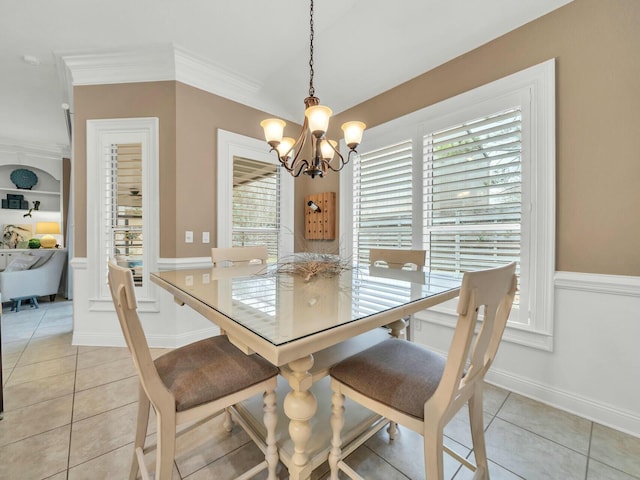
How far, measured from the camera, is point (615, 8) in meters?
1.59

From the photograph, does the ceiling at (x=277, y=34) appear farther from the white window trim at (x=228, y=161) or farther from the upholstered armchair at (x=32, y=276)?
the upholstered armchair at (x=32, y=276)

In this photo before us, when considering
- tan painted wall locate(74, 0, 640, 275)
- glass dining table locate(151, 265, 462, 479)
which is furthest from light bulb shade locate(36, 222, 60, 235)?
tan painted wall locate(74, 0, 640, 275)

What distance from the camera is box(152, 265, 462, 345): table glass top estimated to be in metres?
0.82

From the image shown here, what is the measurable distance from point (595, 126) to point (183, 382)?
101 inches

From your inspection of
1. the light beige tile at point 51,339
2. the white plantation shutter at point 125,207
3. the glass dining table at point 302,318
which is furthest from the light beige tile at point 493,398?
the light beige tile at point 51,339

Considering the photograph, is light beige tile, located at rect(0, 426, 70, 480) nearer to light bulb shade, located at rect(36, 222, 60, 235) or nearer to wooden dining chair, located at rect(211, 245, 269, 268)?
wooden dining chair, located at rect(211, 245, 269, 268)

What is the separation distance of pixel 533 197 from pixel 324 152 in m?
1.48

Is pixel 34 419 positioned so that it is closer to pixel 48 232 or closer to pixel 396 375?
pixel 396 375

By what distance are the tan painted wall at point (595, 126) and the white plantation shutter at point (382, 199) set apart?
3.65 feet

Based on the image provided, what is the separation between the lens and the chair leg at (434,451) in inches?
33.5

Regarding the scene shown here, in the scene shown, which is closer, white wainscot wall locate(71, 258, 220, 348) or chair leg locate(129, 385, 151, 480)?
chair leg locate(129, 385, 151, 480)

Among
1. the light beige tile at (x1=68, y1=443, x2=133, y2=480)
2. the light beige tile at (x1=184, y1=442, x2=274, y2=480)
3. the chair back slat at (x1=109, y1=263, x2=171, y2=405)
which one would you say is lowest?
the light beige tile at (x1=184, y1=442, x2=274, y2=480)

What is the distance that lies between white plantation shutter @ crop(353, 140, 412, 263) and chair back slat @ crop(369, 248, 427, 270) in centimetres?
48

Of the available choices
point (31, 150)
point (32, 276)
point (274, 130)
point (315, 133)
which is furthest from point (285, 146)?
point (31, 150)
